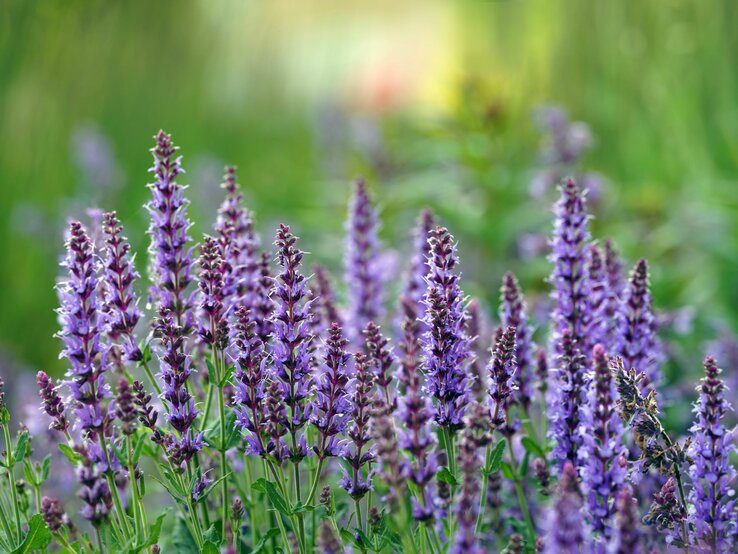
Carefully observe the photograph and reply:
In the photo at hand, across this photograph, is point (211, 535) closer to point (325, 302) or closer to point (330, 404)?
point (330, 404)

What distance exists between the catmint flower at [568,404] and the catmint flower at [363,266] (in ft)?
4.75

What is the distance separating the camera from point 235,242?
10.1 feet

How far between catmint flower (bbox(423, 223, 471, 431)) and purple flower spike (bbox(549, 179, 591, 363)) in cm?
55

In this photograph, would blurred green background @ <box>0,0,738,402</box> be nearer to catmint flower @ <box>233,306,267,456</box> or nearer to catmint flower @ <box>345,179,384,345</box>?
catmint flower @ <box>345,179,384,345</box>

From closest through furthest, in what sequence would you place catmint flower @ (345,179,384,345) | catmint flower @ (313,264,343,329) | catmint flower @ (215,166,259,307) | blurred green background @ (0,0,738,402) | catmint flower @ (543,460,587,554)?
1. catmint flower @ (543,460,587,554)
2. catmint flower @ (215,166,259,307)
3. catmint flower @ (313,264,343,329)
4. catmint flower @ (345,179,384,345)
5. blurred green background @ (0,0,738,402)

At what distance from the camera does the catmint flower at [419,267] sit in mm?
3689

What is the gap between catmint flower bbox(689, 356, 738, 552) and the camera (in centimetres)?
250

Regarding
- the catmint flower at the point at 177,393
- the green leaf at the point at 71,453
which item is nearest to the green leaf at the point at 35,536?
the green leaf at the point at 71,453

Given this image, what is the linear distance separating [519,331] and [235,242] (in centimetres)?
98

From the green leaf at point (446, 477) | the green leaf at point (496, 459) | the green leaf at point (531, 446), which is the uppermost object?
the green leaf at point (531, 446)

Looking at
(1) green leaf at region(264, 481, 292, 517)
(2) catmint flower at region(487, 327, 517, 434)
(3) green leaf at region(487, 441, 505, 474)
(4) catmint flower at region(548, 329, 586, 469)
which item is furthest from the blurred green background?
(1) green leaf at region(264, 481, 292, 517)

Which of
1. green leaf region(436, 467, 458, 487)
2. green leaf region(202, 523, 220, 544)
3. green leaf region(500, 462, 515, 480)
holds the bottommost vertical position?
green leaf region(202, 523, 220, 544)

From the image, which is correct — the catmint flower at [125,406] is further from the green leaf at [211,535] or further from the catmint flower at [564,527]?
the catmint flower at [564,527]

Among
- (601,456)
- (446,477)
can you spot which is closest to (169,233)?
(446,477)
